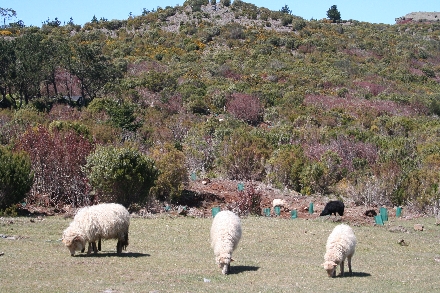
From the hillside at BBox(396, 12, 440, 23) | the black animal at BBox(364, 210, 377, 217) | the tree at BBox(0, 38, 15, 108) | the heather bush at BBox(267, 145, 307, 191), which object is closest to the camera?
the black animal at BBox(364, 210, 377, 217)

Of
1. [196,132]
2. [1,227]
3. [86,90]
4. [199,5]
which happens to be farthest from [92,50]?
[199,5]

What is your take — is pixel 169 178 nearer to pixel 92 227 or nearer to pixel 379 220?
pixel 379 220

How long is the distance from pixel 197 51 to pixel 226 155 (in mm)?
48438

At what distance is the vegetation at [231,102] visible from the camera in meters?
25.5

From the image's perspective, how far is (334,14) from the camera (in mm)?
110750

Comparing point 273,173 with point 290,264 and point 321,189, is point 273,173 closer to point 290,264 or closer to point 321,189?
point 321,189

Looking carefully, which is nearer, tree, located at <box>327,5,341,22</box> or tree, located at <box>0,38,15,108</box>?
tree, located at <box>0,38,15,108</box>

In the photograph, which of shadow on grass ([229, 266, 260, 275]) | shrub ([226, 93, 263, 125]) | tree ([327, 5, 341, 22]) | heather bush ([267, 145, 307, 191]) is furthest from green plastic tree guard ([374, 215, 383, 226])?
tree ([327, 5, 341, 22])

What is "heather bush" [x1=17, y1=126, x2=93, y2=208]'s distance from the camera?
2297 cm

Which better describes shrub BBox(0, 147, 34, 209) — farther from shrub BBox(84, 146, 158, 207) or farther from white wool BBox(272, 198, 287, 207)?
white wool BBox(272, 198, 287, 207)

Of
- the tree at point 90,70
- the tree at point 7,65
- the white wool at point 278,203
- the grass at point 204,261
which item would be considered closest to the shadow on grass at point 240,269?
the grass at point 204,261

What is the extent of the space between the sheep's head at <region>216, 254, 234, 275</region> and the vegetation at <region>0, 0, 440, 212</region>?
10.4 meters

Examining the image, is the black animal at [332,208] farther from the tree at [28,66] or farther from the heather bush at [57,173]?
the tree at [28,66]

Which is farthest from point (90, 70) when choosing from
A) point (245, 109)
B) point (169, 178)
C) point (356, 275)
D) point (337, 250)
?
point (337, 250)
